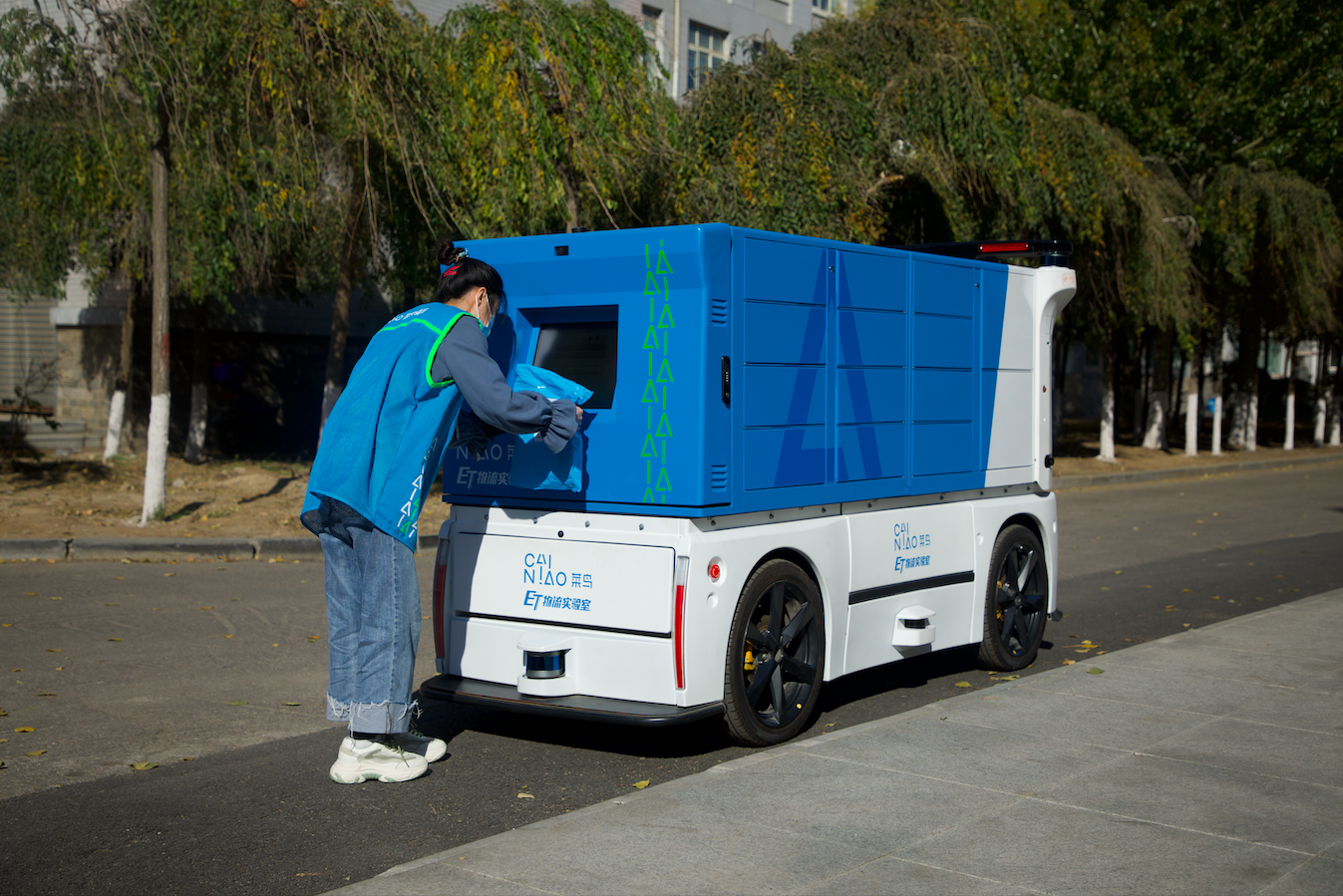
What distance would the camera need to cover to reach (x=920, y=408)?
6.13 meters

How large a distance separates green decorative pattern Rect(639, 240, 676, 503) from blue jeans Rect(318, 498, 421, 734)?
1.02 meters

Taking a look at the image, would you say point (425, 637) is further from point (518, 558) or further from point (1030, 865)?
point (1030, 865)

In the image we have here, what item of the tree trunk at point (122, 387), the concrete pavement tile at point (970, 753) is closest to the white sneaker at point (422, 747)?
the concrete pavement tile at point (970, 753)

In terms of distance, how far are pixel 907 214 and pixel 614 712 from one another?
14.7m

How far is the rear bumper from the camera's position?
486 centimetres

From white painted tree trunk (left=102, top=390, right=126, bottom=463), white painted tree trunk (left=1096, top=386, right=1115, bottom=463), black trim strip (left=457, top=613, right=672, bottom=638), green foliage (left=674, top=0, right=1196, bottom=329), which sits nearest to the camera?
black trim strip (left=457, top=613, right=672, bottom=638)

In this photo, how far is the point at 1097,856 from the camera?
385cm

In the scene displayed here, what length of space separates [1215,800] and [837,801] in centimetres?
137

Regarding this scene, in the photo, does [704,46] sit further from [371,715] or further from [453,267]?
[371,715]

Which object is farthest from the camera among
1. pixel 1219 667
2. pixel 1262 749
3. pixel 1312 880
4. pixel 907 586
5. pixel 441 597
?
pixel 1219 667

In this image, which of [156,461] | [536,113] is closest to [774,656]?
[156,461]

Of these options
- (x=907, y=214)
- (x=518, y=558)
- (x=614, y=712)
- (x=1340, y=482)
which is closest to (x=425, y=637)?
(x=518, y=558)

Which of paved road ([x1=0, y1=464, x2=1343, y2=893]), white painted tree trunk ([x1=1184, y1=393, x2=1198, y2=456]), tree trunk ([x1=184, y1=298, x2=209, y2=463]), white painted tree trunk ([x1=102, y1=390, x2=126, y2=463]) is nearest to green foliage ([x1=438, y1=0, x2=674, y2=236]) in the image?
paved road ([x1=0, y1=464, x2=1343, y2=893])

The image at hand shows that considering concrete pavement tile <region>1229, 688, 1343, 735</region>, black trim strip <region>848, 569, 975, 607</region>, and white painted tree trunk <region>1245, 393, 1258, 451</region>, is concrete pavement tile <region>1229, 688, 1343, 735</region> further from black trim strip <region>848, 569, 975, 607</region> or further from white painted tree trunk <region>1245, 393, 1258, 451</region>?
white painted tree trunk <region>1245, 393, 1258, 451</region>
